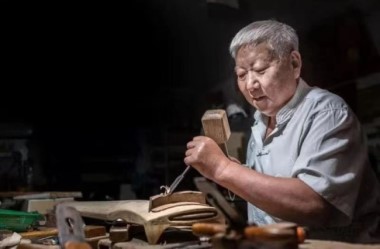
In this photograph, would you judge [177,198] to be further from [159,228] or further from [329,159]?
[329,159]

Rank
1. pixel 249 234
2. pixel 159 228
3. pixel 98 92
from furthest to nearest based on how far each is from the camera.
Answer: pixel 98 92 < pixel 159 228 < pixel 249 234

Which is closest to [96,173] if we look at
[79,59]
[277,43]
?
[79,59]

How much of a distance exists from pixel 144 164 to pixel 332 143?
1269 mm

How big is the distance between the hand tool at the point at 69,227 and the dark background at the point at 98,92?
1.23 metres

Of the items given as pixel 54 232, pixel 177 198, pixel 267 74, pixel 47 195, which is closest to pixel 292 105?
pixel 267 74

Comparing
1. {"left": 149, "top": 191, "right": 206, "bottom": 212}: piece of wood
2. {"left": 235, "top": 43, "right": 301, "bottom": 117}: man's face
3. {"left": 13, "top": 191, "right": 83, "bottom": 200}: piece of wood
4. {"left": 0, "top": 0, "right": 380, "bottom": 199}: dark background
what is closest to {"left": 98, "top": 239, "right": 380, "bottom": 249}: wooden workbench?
{"left": 149, "top": 191, "right": 206, "bottom": 212}: piece of wood

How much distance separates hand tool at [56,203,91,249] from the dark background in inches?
48.5

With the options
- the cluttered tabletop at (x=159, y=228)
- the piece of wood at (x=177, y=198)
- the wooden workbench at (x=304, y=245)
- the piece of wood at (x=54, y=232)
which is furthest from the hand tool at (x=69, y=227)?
the piece of wood at (x=54, y=232)

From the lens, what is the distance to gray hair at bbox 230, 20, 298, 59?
Result: 5.52 feet

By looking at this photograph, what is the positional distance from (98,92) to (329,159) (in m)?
1.43

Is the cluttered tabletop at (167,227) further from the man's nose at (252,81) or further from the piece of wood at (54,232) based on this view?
the man's nose at (252,81)

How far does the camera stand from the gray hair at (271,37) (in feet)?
5.52

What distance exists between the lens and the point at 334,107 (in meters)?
1.62

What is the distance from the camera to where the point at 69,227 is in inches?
53.4
